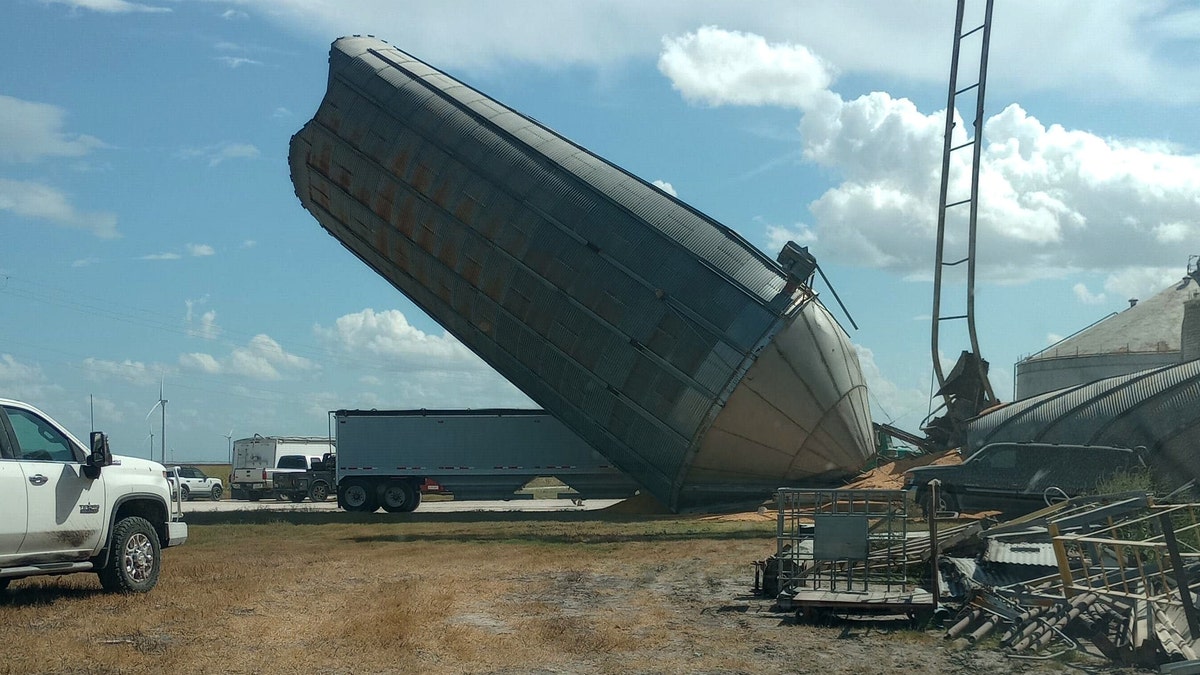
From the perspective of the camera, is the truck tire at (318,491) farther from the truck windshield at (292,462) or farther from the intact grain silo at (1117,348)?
the intact grain silo at (1117,348)

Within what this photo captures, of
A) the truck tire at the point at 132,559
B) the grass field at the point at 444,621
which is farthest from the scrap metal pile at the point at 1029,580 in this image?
the truck tire at the point at 132,559

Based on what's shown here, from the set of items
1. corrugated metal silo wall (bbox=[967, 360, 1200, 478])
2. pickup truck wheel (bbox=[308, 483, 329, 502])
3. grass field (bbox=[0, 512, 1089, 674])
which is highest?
corrugated metal silo wall (bbox=[967, 360, 1200, 478])

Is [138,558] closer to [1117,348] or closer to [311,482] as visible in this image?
[311,482]

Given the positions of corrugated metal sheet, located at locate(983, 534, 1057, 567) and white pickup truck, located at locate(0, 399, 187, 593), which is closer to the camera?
white pickup truck, located at locate(0, 399, 187, 593)

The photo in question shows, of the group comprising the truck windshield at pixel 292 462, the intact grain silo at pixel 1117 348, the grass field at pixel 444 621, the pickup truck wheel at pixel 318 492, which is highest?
the intact grain silo at pixel 1117 348

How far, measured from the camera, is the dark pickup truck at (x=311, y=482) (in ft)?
159

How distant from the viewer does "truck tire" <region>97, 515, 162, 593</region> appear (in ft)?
45.2

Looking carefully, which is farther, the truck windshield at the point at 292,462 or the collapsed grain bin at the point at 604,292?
the truck windshield at the point at 292,462

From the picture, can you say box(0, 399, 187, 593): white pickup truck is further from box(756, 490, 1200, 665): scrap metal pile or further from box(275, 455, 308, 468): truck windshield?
box(275, 455, 308, 468): truck windshield

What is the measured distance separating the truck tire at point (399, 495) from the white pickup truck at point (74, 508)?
24.2m

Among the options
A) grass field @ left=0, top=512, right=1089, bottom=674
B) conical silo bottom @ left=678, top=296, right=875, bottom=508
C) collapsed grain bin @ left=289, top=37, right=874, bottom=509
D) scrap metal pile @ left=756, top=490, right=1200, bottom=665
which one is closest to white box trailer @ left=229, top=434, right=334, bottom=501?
collapsed grain bin @ left=289, top=37, right=874, bottom=509

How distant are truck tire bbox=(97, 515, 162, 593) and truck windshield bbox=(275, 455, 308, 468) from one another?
3841 cm

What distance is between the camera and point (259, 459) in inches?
2069

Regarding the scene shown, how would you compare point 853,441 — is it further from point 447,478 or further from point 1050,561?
point 1050,561
